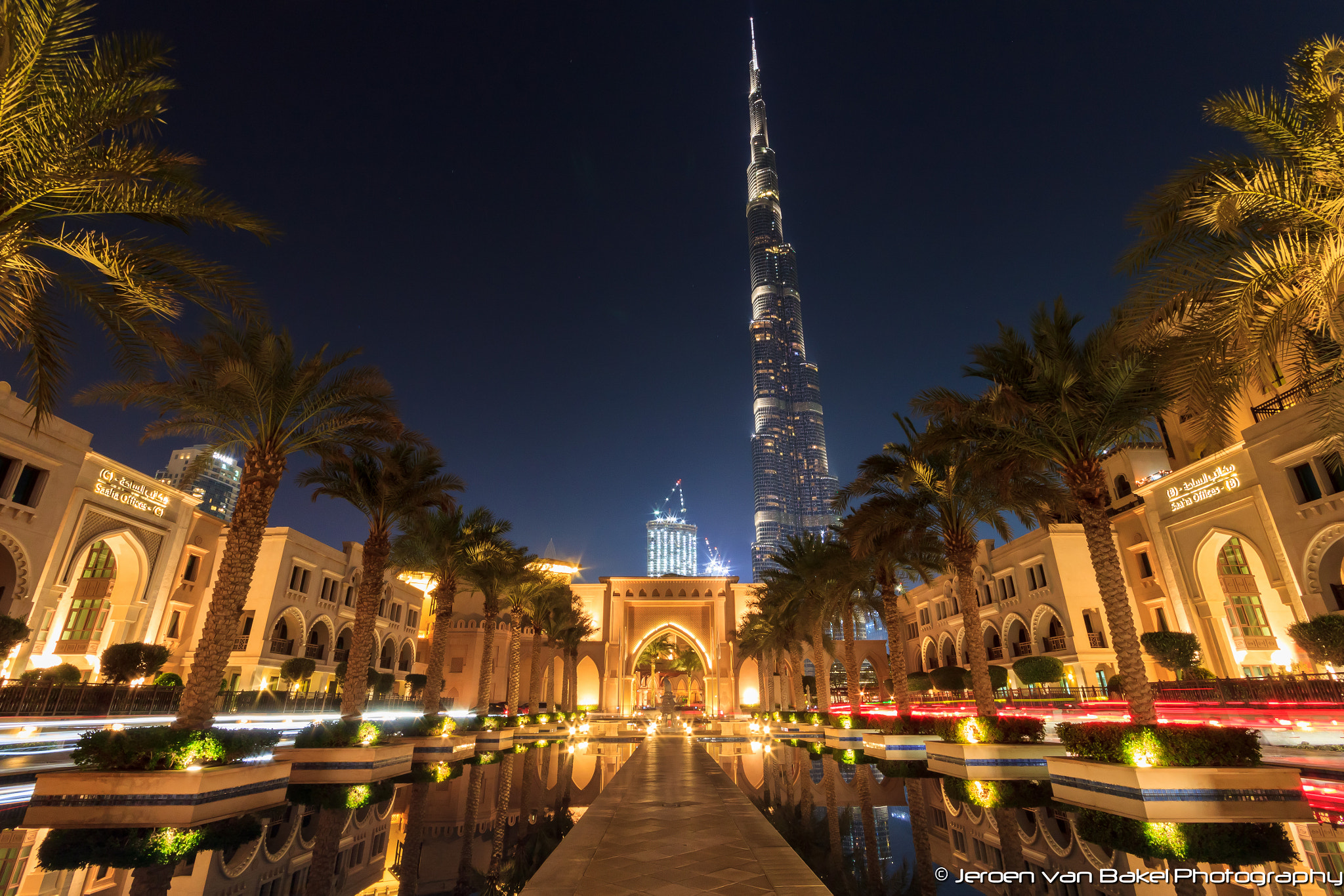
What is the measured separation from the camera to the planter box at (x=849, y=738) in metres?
21.0

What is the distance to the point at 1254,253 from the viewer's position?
7922 millimetres

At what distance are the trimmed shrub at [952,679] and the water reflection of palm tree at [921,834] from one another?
2552 cm

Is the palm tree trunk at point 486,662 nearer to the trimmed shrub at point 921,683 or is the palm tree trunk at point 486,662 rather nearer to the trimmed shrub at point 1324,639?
the trimmed shrub at point 1324,639

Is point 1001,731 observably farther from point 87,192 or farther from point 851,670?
point 87,192

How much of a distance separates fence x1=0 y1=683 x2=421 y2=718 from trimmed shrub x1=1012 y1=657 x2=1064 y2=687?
29.5 meters

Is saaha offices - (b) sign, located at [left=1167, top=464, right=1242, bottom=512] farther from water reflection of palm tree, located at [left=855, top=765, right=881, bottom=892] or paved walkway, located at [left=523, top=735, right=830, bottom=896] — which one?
paved walkway, located at [left=523, top=735, right=830, bottom=896]

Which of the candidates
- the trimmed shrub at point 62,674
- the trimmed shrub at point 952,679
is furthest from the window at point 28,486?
the trimmed shrub at point 952,679

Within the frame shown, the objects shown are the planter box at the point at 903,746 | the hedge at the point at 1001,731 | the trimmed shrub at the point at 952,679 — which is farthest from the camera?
the trimmed shrub at the point at 952,679

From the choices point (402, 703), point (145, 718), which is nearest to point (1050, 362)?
point (145, 718)

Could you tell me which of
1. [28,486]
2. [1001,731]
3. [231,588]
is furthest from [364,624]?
[1001,731]

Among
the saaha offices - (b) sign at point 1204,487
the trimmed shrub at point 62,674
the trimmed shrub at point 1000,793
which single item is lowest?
the trimmed shrub at point 1000,793

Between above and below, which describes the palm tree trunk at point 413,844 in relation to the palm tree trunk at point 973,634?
below

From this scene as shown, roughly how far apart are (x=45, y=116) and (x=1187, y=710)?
26.6 m

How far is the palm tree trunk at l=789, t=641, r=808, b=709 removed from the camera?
3631 cm
